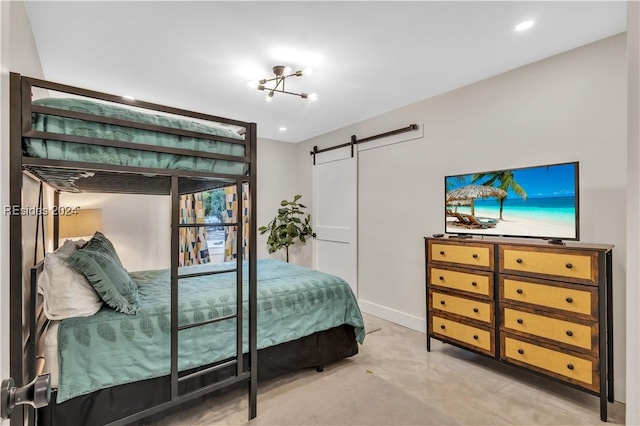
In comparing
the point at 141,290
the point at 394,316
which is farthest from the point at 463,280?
the point at 141,290

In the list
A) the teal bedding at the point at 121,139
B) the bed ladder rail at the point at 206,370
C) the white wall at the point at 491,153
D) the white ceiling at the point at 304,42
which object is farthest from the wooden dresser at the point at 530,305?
the teal bedding at the point at 121,139

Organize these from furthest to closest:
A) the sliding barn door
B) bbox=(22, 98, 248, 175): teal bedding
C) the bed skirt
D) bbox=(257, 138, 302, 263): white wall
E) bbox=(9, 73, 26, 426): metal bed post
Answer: bbox=(257, 138, 302, 263): white wall < the sliding barn door < the bed skirt < bbox=(22, 98, 248, 175): teal bedding < bbox=(9, 73, 26, 426): metal bed post

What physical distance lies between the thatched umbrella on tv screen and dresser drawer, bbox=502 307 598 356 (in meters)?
0.98

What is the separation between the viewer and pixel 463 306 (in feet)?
9.02

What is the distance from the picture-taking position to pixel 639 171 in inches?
22.4

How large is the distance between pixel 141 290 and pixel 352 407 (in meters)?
1.76

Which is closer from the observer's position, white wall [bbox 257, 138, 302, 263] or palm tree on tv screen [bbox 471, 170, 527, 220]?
palm tree on tv screen [bbox 471, 170, 527, 220]

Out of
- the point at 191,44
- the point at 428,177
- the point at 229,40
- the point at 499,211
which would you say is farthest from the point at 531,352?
the point at 191,44

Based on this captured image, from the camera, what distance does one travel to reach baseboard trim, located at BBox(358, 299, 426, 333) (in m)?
3.59

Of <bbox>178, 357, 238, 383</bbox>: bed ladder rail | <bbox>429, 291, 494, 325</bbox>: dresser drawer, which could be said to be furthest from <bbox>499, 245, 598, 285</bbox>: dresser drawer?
<bbox>178, 357, 238, 383</bbox>: bed ladder rail

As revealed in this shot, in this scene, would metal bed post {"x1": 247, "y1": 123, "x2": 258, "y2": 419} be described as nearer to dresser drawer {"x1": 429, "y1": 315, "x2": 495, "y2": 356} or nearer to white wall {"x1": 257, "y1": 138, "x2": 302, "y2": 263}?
dresser drawer {"x1": 429, "y1": 315, "x2": 495, "y2": 356}

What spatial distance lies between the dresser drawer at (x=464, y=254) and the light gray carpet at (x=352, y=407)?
3.86 feet

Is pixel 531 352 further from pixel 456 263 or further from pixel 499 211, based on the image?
pixel 499 211

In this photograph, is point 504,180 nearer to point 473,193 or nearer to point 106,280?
point 473,193
